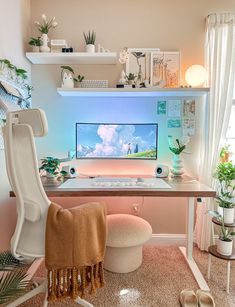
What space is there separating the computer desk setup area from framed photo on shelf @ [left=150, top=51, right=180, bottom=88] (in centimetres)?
102

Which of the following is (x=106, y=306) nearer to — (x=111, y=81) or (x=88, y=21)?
(x=111, y=81)

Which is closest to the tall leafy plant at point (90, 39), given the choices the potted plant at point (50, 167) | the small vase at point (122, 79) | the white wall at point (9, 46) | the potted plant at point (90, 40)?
the potted plant at point (90, 40)

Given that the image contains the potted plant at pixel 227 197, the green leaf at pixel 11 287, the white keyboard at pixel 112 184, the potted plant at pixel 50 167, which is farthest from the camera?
the potted plant at pixel 50 167

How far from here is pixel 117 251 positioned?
184 cm

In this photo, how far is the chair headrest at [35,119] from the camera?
112 cm

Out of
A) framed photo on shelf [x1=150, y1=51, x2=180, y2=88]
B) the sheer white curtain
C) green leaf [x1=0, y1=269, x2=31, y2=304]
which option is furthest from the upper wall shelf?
green leaf [x1=0, y1=269, x2=31, y2=304]

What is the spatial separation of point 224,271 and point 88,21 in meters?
2.71

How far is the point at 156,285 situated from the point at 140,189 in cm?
78

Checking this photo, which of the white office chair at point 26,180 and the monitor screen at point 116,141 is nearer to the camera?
the white office chair at point 26,180

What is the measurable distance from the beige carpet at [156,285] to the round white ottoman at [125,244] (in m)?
0.07

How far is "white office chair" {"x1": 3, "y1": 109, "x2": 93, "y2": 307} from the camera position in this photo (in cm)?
112

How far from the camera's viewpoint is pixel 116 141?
7.78ft

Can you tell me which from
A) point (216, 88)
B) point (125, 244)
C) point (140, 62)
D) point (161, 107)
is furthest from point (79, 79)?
point (125, 244)

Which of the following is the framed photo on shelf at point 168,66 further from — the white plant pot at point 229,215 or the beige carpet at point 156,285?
the beige carpet at point 156,285
